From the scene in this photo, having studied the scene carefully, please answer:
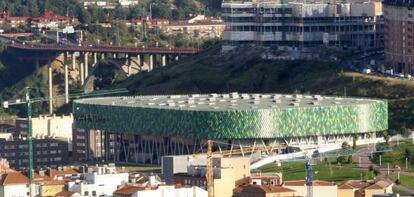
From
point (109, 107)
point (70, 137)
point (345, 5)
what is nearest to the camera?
point (109, 107)

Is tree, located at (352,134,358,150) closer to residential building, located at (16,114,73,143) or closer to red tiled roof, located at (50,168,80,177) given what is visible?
red tiled roof, located at (50,168,80,177)

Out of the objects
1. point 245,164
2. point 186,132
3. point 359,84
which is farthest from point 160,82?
point 245,164

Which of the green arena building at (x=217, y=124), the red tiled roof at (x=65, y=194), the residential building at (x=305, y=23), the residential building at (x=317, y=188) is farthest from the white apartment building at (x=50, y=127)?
the residential building at (x=317, y=188)

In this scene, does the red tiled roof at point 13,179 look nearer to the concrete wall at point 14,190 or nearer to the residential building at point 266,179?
the concrete wall at point 14,190

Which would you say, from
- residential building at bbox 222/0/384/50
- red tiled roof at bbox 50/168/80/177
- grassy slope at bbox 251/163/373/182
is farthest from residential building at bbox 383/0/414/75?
red tiled roof at bbox 50/168/80/177

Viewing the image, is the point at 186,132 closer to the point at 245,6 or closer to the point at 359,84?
the point at 359,84

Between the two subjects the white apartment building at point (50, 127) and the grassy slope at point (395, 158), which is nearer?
the grassy slope at point (395, 158)

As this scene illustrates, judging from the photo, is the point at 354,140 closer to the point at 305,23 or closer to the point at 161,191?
the point at 161,191
